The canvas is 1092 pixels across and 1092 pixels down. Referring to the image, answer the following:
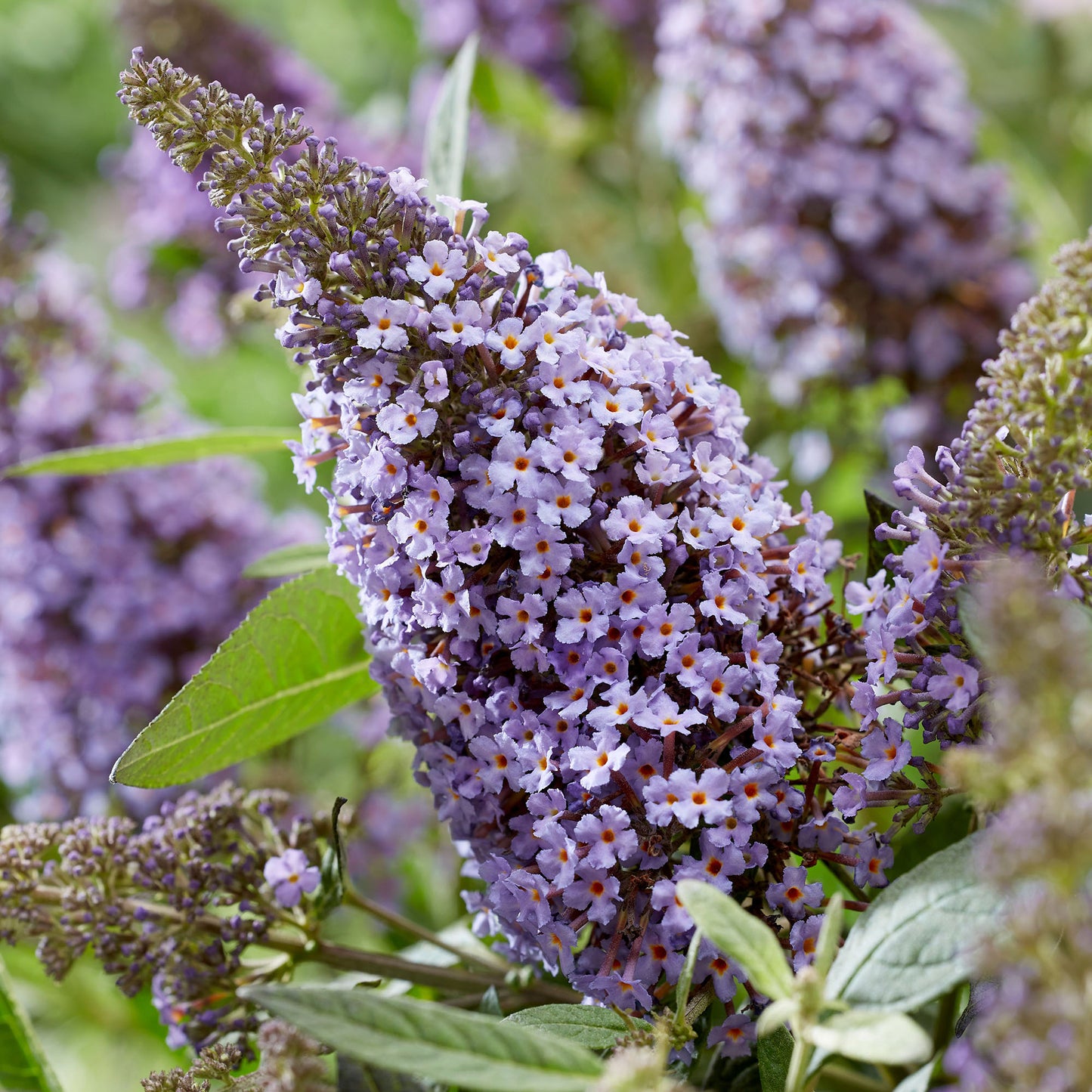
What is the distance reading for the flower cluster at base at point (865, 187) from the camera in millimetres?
1244

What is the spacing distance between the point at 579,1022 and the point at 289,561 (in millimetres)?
436

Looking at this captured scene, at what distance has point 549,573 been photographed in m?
0.57

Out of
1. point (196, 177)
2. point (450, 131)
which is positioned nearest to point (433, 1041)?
point (450, 131)

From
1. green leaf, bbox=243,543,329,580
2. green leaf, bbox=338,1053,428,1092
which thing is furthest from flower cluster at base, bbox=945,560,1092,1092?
green leaf, bbox=243,543,329,580

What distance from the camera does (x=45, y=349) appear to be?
1.21 meters

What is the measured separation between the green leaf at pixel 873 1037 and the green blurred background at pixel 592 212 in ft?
2.31

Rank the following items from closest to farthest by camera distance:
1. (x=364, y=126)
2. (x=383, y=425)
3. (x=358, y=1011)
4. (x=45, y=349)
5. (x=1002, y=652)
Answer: (x=1002, y=652) < (x=358, y=1011) < (x=383, y=425) < (x=45, y=349) < (x=364, y=126)

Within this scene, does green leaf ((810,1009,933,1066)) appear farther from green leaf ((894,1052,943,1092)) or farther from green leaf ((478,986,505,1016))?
green leaf ((478,986,505,1016))

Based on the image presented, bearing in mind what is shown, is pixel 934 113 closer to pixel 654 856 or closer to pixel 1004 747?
pixel 654 856

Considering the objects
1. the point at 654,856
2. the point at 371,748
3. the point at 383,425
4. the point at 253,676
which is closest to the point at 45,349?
the point at 371,748

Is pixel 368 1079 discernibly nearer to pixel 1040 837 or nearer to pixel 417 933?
pixel 417 933

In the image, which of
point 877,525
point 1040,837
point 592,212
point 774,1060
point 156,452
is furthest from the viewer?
point 592,212

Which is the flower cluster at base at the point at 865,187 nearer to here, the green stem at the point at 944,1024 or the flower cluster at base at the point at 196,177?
the flower cluster at base at the point at 196,177

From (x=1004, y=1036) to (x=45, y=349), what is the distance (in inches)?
44.9
